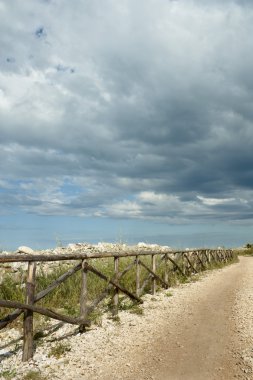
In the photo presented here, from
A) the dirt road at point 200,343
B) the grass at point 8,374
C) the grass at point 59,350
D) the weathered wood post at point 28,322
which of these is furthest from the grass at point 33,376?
the dirt road at point 200,343

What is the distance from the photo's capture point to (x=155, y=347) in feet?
29.0

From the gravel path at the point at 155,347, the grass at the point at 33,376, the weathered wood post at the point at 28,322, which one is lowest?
the grass at the point at 33,376

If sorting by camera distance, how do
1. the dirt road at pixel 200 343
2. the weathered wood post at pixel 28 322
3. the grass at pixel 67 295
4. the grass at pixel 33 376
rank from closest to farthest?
the grass at pixel 33 376 < the dirt road at pixel 200 343 < the weathered wood post at pixel 28 322 < the grass at pixel 67 295

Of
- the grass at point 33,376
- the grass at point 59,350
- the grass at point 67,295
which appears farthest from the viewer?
the grass at point 67,295

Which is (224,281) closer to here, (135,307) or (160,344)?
(135,307)

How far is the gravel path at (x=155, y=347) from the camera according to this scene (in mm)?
7305

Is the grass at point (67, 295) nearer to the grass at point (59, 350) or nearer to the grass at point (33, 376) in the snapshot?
the grass at point (59, 350)

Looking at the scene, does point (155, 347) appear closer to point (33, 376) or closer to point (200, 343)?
point (200, 343)

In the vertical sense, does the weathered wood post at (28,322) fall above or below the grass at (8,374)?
above

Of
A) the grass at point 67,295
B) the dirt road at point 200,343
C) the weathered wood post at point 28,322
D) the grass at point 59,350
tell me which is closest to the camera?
the dirt road at point 200,343

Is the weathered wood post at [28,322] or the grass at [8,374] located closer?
the grass at [8,374]

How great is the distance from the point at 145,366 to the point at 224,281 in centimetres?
1474

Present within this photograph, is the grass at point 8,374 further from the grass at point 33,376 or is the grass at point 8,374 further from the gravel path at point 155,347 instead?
the grass at point 33,376

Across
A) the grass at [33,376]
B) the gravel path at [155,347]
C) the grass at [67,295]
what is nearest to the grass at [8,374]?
the gravel path at [155,347]
